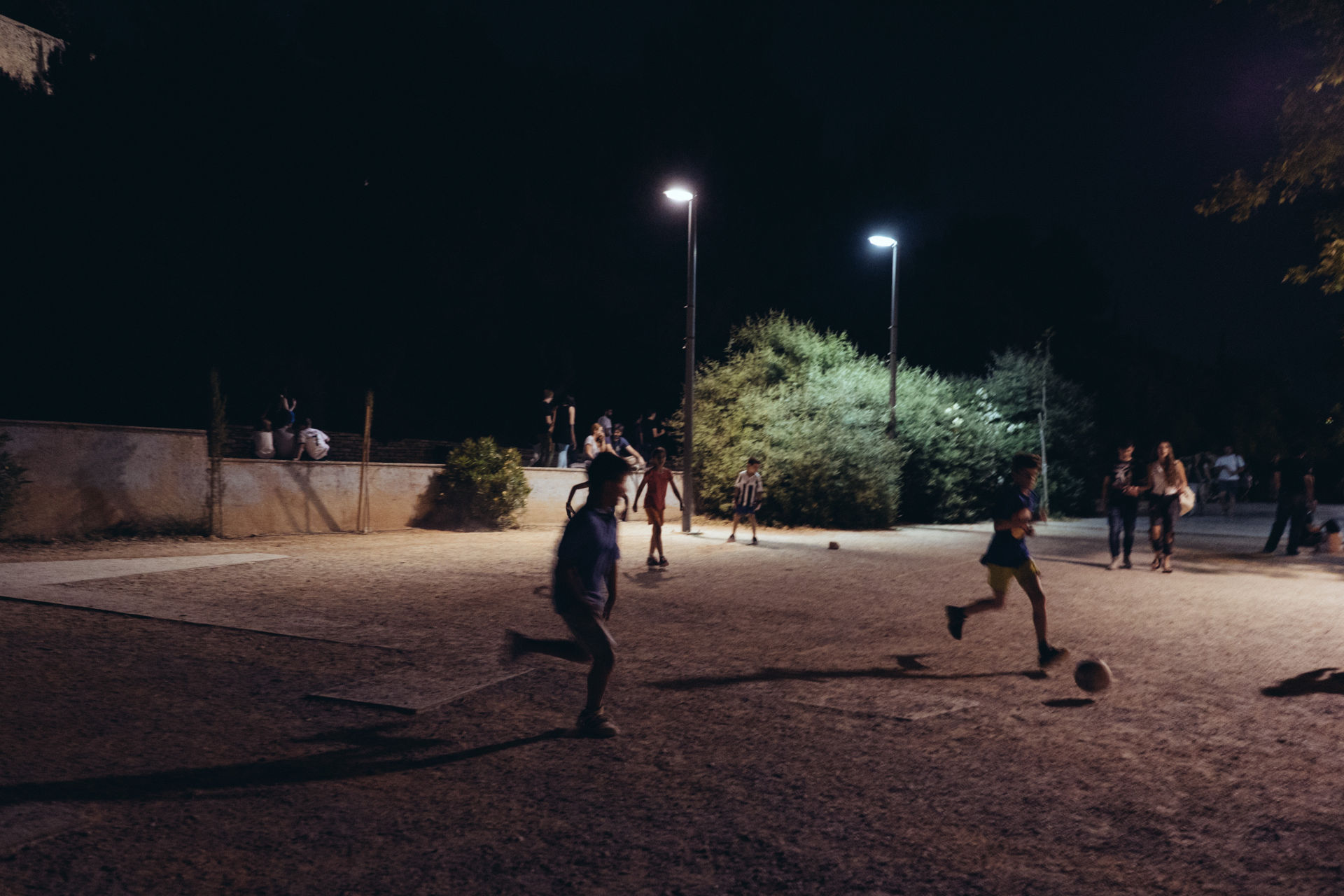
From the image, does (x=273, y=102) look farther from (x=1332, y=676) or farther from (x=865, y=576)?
(x=1332, y=676)

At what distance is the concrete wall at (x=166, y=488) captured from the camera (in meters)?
12.2

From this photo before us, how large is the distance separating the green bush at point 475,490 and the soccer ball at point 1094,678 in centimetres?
1331

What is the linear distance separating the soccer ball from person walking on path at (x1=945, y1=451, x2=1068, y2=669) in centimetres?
61

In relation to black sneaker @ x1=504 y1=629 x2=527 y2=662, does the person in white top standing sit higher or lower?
higher

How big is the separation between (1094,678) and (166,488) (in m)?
13.0

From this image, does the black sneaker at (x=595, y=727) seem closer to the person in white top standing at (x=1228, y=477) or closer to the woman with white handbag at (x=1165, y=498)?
the woman with white handbag at (x=1165, y=498)

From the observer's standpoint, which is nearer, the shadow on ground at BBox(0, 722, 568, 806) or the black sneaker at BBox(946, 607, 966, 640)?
the shadow on ground at BBox(0, 722, 568, 806)

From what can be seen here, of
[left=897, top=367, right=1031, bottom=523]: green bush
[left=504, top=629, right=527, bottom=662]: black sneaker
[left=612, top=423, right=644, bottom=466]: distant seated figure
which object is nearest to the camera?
[left=504, top=629, right=527, bottom=662]: black sneaker

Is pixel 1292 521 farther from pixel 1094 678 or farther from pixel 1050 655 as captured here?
pixel 1094 678

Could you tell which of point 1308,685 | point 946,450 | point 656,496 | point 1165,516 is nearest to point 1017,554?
point 1308,685

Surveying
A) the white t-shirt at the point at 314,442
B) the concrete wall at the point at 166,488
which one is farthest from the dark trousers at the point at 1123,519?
the white t-shirt at the point at 314,442

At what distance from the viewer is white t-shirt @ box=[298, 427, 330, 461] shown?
16766 mm

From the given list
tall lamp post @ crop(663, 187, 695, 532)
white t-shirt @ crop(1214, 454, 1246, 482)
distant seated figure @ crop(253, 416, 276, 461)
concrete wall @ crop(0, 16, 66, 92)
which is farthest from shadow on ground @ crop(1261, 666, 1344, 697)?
concrete wall @ crop(0, 16, 66, 92)

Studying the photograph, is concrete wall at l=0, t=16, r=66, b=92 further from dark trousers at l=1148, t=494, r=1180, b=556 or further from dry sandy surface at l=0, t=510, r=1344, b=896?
dark trousers at l=1148, t=494, r=1180, b=556
